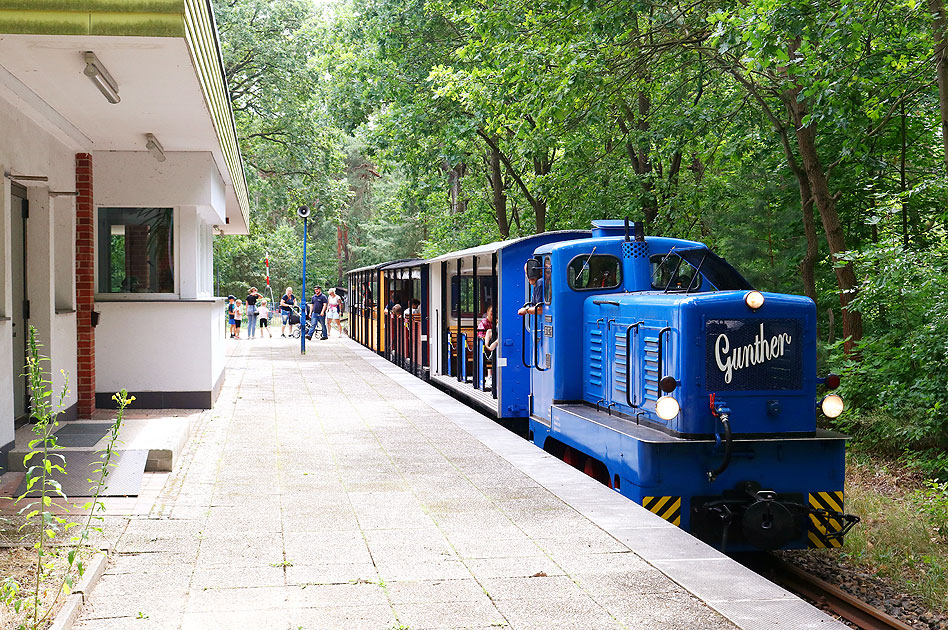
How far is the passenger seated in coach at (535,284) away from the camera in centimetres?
960

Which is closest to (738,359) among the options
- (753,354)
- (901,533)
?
(753,354)

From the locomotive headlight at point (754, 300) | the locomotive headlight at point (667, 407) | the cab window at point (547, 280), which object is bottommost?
the locomotive headlight at point (667, 407)

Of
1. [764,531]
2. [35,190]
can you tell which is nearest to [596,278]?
[764,531]

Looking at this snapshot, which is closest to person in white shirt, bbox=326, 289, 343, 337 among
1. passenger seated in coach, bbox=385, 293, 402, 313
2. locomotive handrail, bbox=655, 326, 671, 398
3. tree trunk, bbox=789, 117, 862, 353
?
passenger seated in coach, bbox=385, 293, 402, 313

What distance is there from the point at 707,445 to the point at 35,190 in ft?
22.8

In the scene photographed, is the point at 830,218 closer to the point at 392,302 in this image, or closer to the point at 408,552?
the point at 408,552

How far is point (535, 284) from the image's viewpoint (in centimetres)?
980

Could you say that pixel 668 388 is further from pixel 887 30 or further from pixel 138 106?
pixel 887 30

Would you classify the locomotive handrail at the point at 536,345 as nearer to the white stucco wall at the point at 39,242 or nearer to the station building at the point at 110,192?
the station building at the point at 110,192

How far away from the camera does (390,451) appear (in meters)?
9.34

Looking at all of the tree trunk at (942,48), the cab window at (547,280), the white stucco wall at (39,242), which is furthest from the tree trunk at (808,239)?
the white stucco wall at (39,242)

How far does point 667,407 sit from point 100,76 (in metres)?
4.60

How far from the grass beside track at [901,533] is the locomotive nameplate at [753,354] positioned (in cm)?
172

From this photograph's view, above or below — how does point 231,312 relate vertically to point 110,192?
below
